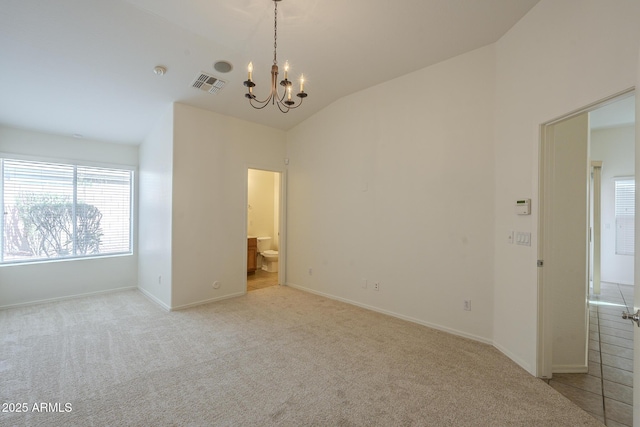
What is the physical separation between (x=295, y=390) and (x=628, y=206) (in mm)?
6987

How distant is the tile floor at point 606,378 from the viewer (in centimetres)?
198

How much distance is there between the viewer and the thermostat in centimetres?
243

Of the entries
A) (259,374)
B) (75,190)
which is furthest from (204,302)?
(75,190)

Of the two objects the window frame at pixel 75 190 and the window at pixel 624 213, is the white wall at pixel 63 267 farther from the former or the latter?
the window at pixel 624 213

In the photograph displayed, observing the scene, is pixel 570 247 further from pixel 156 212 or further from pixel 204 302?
pixel 156 212

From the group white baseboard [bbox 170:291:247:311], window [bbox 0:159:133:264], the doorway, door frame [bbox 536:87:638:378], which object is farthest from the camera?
window [bbox 0:159:133:264]

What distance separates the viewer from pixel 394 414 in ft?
6.16

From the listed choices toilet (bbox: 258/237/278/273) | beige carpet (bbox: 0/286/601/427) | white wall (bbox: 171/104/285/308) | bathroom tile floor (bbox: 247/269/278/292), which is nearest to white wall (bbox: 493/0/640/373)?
beige carpet (bbox: 0/286/601/427)

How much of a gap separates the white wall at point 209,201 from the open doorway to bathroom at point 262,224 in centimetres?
148

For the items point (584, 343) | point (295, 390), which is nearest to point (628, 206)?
point (584, 343)

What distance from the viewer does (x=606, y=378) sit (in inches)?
93.1

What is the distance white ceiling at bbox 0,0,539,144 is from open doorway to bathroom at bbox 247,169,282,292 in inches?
111

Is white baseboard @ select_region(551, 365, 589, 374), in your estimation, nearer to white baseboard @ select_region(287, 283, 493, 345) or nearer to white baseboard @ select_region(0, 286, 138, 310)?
white baseboard @ select_region(287, 283, 493, 345)

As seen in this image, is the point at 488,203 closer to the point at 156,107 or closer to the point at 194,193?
the point at 194,193
